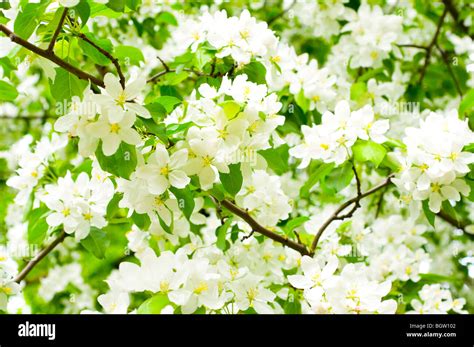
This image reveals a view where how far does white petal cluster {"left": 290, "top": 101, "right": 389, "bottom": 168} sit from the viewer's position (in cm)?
174

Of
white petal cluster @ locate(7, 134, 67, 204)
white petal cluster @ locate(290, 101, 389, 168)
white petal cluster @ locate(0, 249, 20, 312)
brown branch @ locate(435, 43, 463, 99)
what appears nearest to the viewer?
white petal cluster @ locate(0, 249, 20, 312)

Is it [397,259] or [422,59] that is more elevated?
[422,59]

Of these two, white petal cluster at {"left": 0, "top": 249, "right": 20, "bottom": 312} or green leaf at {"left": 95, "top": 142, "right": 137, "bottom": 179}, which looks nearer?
green leaf at {"left": 95, "top": 142, "right": 137, "bottom": 179}

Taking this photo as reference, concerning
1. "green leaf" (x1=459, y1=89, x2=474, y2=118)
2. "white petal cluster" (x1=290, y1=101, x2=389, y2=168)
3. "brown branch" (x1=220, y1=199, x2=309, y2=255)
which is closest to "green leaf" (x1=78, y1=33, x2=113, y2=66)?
"brown branch" (x1=220, y1=199, x2=309, y2=255)

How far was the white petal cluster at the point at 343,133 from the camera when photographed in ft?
5.72

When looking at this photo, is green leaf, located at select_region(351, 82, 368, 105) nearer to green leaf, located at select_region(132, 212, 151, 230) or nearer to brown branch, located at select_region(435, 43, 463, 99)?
brown branch, located at select_region(435, 43, 463, 99)

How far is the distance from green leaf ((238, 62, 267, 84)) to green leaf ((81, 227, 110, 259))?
544 millimetres

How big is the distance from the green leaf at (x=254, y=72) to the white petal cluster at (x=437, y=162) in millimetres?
405

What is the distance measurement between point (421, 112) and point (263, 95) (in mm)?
1537

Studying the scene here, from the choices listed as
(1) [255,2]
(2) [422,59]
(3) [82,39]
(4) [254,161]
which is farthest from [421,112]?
(3) [82,39]

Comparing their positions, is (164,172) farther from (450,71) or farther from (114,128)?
(450,71)

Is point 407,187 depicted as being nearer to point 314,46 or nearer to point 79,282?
point 314,46

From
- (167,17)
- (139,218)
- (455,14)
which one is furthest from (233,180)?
(455,14)

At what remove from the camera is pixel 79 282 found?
11.7 ft
